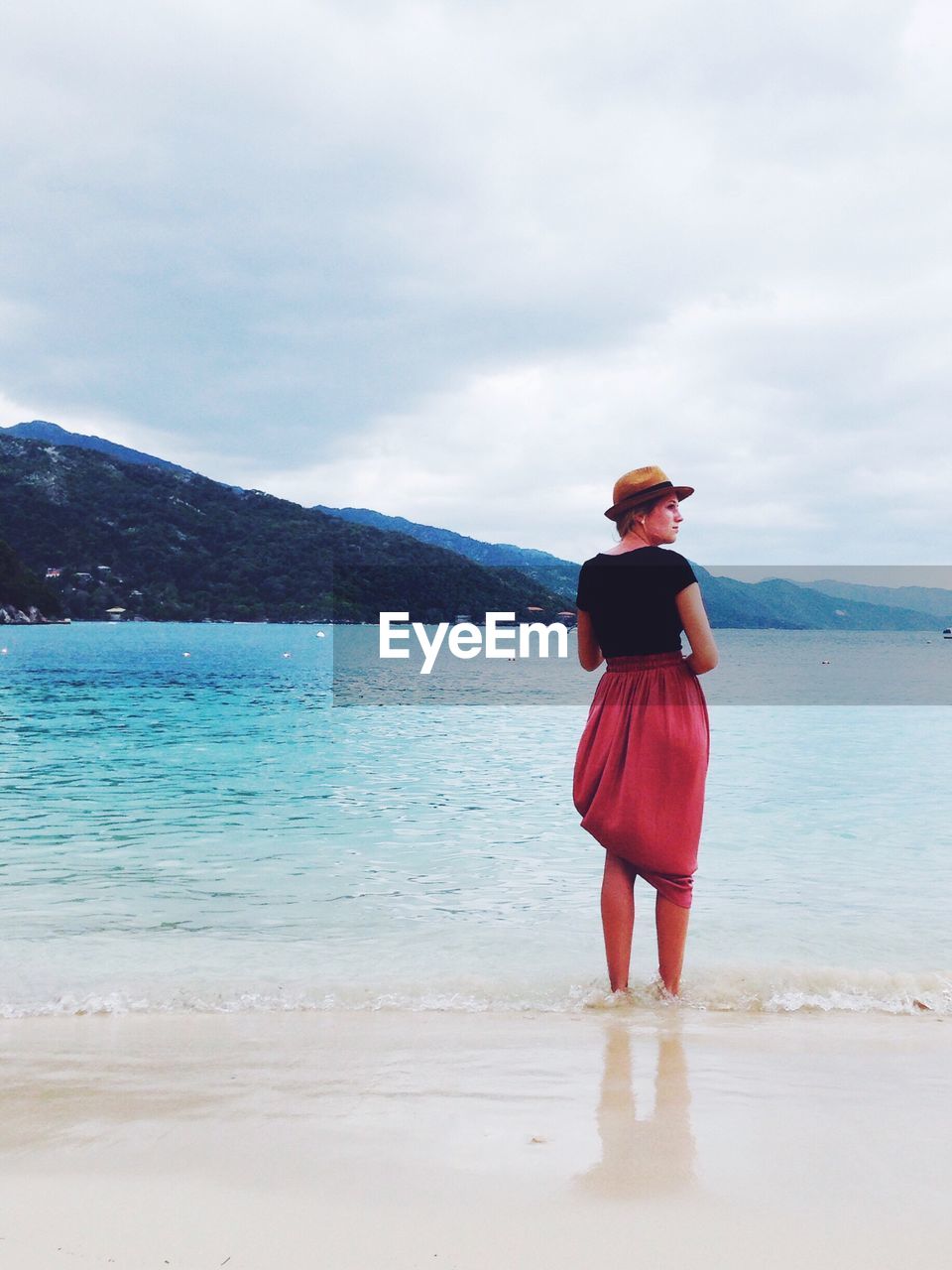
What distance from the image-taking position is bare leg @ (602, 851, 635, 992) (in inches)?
174

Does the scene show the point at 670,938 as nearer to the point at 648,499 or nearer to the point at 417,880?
the point at 648,499

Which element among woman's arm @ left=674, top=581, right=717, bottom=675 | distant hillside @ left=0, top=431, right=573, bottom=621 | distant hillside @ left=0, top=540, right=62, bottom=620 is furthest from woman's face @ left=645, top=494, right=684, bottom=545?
distant hillside @ left=0, top=540, right=62, bottom=620

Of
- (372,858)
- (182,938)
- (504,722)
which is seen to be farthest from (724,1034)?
(504,722)

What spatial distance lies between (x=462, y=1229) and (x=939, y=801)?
10983mm

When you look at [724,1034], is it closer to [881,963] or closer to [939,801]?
[881,963]

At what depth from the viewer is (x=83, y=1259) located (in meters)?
2.17

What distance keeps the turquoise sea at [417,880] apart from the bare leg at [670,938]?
0.14 m

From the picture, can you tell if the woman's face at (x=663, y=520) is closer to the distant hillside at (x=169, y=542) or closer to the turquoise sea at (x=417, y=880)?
the turquoise sea at (x=417, y=880)

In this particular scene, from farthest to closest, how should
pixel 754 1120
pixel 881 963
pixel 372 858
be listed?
pixel 372 858 → pixel 881 963 → pixel 754 1120

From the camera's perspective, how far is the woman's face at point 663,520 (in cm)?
427

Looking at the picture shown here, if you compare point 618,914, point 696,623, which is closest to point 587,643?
point 696,623

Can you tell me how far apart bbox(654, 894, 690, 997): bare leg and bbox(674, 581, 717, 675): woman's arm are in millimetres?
1104

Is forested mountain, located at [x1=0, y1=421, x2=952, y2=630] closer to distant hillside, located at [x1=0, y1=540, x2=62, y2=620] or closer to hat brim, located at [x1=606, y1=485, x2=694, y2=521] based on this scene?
distant hillside, located at [x1=0, y1=540, x2=62, y2=620]

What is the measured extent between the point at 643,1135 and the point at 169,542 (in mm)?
133763
